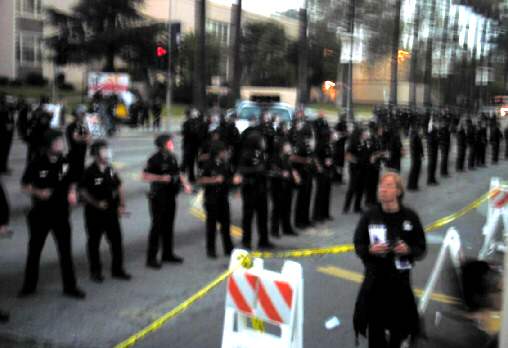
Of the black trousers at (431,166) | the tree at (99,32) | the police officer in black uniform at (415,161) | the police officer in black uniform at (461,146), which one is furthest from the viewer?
the tree at (99,32)

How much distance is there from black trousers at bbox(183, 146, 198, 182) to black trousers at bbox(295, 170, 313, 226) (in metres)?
4.69

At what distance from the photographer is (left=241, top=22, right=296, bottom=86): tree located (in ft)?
234

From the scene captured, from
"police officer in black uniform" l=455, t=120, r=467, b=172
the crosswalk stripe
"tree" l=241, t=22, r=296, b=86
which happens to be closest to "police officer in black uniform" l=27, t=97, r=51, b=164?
the crosswalk stripe

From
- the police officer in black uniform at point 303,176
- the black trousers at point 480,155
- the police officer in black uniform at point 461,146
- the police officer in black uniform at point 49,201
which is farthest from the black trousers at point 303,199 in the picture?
the black trousers at point 480,155

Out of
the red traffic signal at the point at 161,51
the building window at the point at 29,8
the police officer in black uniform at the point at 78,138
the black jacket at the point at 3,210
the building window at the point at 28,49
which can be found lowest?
the black jacket at the point at 3,210

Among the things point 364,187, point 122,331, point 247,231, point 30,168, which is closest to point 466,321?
point 122,331

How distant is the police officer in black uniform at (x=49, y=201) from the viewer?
6027 mm

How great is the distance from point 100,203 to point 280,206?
344 cm

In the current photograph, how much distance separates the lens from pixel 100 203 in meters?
6.60

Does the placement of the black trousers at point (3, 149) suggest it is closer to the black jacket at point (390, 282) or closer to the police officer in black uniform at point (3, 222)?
the police officer in black uniform at point (3, 222)

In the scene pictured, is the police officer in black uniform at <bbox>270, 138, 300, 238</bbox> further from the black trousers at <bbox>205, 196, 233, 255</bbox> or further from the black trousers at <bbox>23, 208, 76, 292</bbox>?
the black trousers at <bbox>23, 208, 76, 292</bbox>

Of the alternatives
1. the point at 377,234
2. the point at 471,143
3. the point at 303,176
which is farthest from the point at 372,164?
the point at 471,143

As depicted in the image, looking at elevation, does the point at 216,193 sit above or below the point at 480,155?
above

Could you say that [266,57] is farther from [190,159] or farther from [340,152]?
[190,159]
